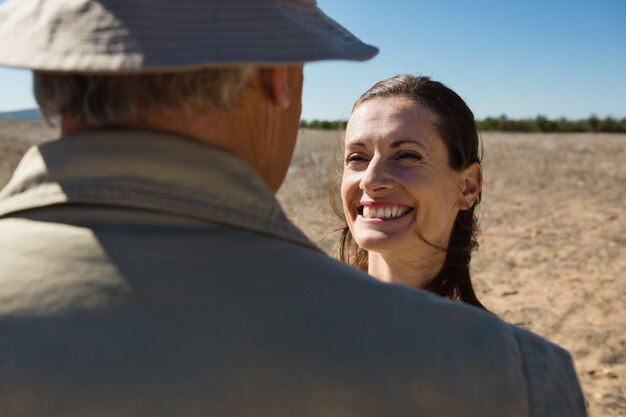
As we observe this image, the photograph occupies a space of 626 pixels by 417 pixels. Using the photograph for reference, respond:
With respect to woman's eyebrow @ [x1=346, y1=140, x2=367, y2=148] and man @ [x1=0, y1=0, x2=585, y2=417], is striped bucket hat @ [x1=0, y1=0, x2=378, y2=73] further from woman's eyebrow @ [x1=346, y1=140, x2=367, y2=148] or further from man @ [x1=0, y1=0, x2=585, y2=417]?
woman's eyebrow @ [x1=346, y1=140, x2=367, y2=148]

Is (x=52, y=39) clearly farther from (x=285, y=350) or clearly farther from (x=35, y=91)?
(x=285, y=350)

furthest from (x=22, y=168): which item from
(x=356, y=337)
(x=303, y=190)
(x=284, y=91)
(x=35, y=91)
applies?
(x=303, y=190)

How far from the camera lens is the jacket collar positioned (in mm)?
908

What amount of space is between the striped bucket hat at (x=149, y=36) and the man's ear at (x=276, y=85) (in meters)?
0.06

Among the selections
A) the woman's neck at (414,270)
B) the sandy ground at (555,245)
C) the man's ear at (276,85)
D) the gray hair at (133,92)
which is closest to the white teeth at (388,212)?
the woman's neck at (414,270)

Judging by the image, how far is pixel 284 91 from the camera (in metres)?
1.06

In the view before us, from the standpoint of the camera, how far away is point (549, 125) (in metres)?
36.2

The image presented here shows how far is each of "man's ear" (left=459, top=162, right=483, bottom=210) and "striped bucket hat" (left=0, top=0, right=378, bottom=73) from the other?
1740 millimetres

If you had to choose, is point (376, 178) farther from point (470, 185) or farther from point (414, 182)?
point (470, 185)

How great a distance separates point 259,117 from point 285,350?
36 cm

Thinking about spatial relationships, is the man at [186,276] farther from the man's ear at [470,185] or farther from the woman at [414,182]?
the man's ear at [470,185]

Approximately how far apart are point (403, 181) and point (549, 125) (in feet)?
117

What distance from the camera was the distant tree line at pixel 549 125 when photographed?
33469 millimetres

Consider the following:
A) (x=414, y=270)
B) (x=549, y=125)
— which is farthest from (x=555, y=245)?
(x=549, y=125)
